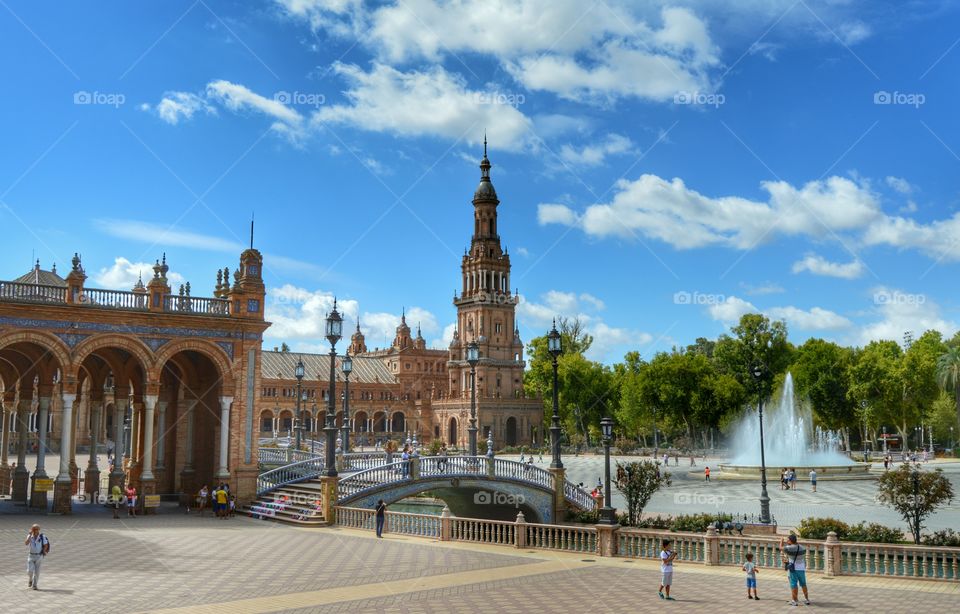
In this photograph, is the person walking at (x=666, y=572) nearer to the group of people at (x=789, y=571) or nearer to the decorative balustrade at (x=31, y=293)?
the group of people at (x=789, y=571)

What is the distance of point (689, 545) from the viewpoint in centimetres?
2281

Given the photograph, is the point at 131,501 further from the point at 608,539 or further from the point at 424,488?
the point at 608,539

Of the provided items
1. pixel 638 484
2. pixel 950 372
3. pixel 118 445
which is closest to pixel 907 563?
pixel 638 484

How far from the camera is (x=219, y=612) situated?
15547 mm

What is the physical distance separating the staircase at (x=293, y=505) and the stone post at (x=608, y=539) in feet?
36.0

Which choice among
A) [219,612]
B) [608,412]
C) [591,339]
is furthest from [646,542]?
[591,339]

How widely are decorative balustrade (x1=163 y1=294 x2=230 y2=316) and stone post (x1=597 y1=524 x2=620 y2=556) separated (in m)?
18.4

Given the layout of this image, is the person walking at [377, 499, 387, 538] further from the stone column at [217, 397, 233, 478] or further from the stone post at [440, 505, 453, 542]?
the stone column at [217, 397, 233, 478]

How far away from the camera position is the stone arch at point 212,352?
109 ft

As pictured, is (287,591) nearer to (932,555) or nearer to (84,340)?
(932,555)

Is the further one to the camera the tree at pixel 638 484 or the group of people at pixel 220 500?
the tree at pixel 638 484

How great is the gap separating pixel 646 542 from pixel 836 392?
70.4 metres

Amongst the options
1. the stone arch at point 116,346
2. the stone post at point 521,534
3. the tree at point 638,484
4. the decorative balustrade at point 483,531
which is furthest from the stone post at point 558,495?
the stone arch at point 116,346

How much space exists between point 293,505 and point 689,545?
15.7m
